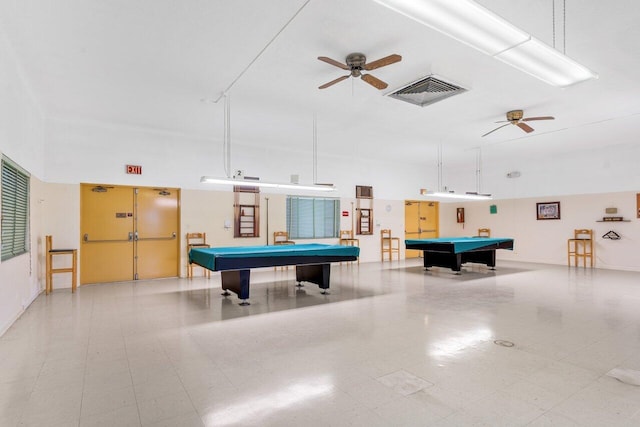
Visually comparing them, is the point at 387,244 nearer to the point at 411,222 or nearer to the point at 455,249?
the point at 411,222

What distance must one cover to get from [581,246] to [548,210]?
1298 mm

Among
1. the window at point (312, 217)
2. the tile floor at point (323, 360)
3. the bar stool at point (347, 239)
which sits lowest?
the tile floor at point (323, 360)

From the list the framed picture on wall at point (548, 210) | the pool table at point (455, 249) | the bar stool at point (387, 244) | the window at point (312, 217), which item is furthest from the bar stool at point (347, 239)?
the framed picture on wall at point (548, 210)

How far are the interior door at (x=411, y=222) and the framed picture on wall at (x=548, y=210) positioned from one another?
3.63 m

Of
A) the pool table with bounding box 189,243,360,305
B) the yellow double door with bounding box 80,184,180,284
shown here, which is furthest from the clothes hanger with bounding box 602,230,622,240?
the yellow double door with bounding box 80,184,180,284

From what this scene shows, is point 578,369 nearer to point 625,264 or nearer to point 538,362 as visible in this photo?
point 538,362

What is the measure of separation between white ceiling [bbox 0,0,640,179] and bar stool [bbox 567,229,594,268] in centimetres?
304

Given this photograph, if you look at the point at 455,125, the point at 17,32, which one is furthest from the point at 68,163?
the point at 455,125

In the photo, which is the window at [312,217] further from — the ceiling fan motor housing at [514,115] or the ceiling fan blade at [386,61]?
the ceiling fan blade at [386,61]

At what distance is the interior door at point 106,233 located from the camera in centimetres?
702

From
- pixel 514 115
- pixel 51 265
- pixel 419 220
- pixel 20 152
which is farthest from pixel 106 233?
pixel 419 220

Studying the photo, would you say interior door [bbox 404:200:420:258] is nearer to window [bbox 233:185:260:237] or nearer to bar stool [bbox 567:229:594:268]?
bar stool [bbox 567:229:594:268]

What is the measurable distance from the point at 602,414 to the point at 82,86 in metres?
6.78

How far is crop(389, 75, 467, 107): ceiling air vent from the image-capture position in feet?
14.8
